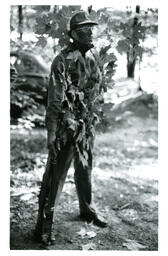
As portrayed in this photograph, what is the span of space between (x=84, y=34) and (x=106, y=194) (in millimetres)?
2781

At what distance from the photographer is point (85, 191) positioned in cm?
423

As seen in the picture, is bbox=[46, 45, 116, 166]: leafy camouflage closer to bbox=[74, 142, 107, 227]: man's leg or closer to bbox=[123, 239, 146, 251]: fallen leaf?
bbox=[74, 142, 107, 227]: man's leg

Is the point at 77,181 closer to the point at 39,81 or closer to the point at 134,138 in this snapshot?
the point at 39,81

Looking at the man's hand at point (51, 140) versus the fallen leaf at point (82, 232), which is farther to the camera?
the fallen leaf at point (82, 232)

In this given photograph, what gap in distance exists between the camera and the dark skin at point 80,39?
3533 mm

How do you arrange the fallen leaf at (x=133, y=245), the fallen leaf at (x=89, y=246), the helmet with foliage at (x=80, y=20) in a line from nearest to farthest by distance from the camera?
the helmet with foliage at (x=80, y=20), the fallen leaf at (x=89, y=246), the fallen leaf at (x=133, y=245)

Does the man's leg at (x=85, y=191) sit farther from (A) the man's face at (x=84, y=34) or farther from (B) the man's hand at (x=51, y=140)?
(A) the man's face at (x=84, y=34)

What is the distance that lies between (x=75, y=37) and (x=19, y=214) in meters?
2.31

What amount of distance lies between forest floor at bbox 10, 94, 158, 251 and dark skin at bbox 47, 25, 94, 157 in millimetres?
893

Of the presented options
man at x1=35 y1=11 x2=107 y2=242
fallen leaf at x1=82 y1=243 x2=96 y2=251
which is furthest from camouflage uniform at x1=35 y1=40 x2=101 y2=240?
fallen leaf at x1=82 y1=243 x2=96 y2=251

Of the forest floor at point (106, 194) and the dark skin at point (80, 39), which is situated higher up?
the dark skin at point (80, 39)

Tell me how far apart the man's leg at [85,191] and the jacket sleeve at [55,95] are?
738 mm

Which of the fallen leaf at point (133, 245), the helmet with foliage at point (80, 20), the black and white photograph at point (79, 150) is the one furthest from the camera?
the fallen leaf at point (133, 245)

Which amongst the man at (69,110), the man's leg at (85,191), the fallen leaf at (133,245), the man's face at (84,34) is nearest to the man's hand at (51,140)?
the man at (69,110)
